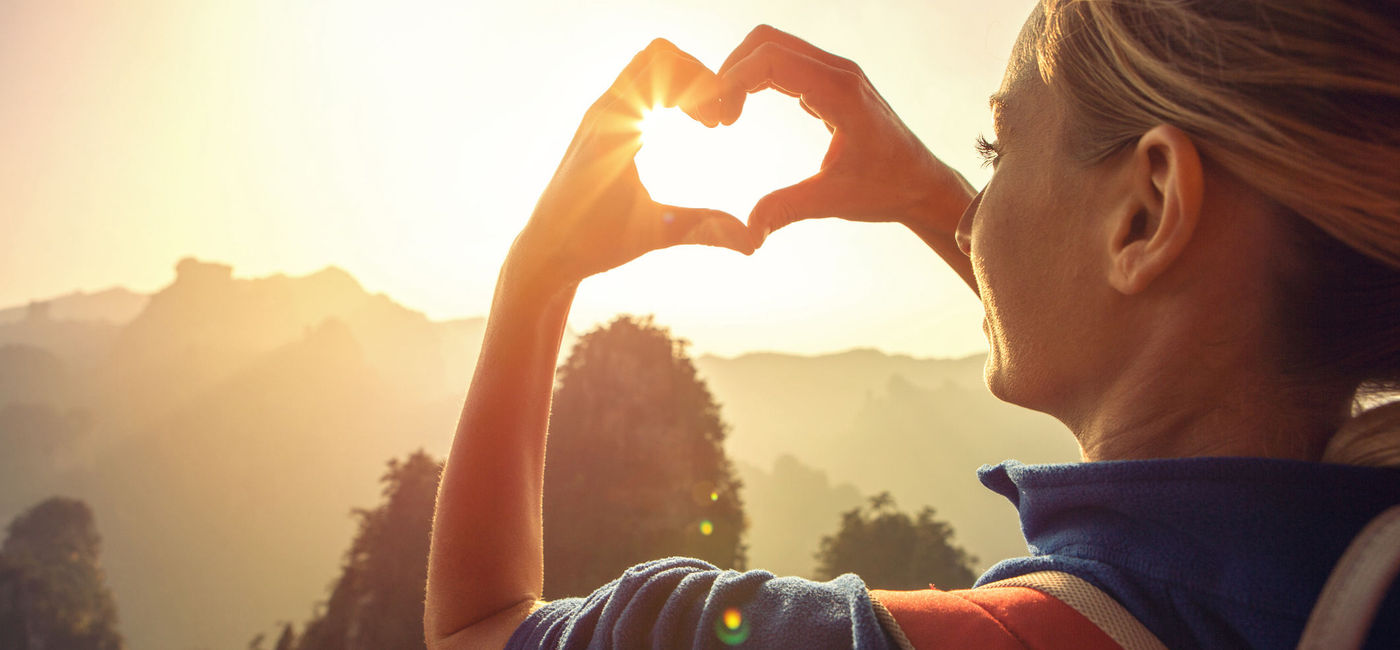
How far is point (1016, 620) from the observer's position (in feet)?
2.81

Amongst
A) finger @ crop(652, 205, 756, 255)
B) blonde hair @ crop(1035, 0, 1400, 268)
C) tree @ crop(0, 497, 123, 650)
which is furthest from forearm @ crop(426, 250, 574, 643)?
tree @ crop(0, 497, 123, 650)

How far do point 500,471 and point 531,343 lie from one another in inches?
11.9

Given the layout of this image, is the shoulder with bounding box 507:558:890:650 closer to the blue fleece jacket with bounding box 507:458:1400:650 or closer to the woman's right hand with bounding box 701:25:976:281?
the blue fleece jacket with bounding box 507:458:1400:650

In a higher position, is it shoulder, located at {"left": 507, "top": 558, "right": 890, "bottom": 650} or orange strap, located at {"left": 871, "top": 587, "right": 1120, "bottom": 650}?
shoulder, located at {"left": 507, "top": 558, "right": 890, "bottom": 650}

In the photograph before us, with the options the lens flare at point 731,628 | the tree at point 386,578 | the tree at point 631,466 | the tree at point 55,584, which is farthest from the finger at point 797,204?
the tree at point 55,584

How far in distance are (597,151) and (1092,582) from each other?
1.31 m

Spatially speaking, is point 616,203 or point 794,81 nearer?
point 616,203

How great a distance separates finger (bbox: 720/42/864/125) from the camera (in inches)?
71.1

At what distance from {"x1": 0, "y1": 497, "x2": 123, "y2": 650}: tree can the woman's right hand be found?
31620 millimetres

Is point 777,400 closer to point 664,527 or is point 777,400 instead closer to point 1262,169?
point 664,527

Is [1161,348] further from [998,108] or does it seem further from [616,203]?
[616,203]

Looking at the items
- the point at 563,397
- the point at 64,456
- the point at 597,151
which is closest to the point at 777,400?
the point at 64,456

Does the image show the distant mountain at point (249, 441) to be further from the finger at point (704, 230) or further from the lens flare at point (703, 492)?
the finger at point (704, 230)

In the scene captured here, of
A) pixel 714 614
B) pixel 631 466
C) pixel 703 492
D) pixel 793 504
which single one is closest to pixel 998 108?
pixel 714 614
